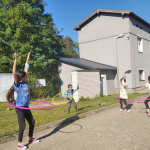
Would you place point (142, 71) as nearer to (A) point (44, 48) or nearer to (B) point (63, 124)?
(A) point (44, 48)

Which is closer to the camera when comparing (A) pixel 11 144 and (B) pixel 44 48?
(A) pixel 11 144

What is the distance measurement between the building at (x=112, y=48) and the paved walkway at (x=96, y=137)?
1031 cm

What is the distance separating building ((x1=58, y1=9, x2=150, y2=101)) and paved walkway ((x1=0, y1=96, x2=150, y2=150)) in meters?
10.3

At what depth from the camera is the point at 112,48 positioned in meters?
21.0

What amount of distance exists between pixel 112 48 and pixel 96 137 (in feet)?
54.9

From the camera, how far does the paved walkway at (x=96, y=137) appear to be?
15.4 ft

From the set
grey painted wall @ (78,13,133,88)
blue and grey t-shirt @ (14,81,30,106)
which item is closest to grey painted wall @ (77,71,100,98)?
grey painted wall @ (78,13,133,88)

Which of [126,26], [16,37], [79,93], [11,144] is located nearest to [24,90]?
[11,144]

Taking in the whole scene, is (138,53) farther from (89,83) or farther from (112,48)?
(89,83)

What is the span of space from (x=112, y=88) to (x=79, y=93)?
741 cm

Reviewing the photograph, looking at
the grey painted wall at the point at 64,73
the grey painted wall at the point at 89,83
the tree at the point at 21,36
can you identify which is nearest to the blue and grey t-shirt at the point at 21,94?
the grey painted wall at the point at 89,83

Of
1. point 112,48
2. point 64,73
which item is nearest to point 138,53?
point 112,48

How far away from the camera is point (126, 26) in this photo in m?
19.7

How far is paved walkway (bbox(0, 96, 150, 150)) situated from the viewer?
185 inches
